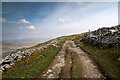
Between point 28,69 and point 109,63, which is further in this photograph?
point 28,69

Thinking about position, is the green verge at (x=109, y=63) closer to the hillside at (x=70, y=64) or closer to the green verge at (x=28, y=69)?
the hillside at (x=70, y=64)

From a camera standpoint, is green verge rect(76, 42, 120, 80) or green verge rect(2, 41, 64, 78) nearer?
green verge rect(76, 42, 120, 80)

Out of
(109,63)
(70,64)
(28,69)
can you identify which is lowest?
(28,69)

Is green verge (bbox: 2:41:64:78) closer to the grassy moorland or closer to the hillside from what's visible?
the hillside

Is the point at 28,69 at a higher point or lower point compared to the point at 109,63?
lower

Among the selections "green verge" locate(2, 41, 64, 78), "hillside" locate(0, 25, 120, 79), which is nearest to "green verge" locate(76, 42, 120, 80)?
"hillside" locate(0, 25, 120, 79)

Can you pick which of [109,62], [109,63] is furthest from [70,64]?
[109,62]

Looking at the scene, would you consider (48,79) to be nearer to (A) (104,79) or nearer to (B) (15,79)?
(B) (15,79)

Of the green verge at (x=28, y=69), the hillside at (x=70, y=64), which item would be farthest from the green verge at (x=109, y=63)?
the green verge at (x=28, y=69)

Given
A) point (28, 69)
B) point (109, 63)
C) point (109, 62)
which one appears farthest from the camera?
point (28, 69)

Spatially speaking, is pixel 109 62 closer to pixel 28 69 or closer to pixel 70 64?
pixel 70 64

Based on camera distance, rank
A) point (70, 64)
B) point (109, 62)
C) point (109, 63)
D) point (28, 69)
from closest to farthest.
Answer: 1. point (109, 63)
2. point (109, 62)
3. point (28, 69)
4. point (70, 64)

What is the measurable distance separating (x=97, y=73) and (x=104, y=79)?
1.46 metres

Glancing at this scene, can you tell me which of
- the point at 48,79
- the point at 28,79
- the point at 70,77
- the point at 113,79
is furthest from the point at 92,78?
the point at 28,79
